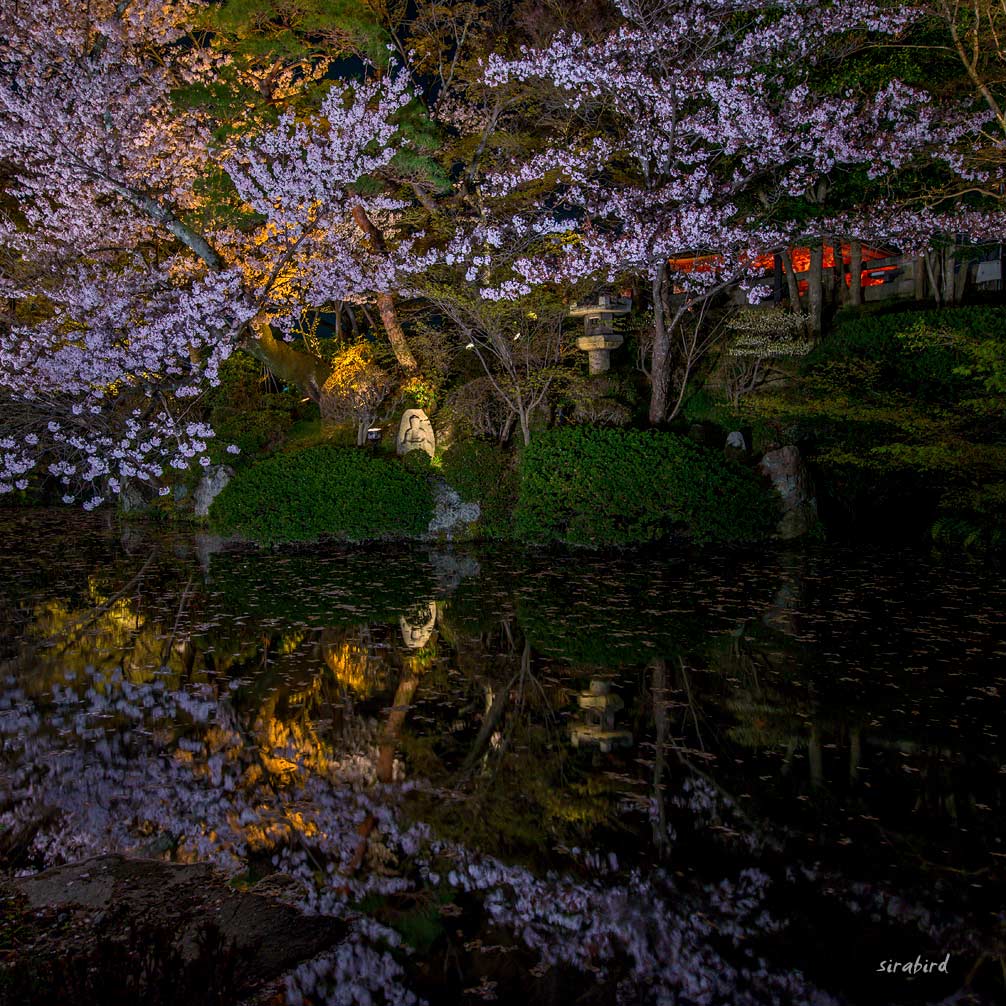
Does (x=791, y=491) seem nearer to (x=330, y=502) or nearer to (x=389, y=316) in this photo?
(x=330, y=502)

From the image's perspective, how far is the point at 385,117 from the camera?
1583 centimetres

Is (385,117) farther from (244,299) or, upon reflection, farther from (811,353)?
(811,353)

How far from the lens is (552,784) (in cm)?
550

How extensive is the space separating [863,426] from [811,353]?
2.16m

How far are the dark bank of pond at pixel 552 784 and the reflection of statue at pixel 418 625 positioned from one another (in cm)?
6

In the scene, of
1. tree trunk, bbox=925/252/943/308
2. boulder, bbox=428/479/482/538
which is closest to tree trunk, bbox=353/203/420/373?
boulder, bbox=428/479/482/538

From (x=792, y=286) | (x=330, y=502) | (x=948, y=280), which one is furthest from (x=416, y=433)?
(x=948, y=280)

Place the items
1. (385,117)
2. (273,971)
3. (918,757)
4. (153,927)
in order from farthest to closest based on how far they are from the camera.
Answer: (385,117)
(918,757)
(153,927)
(273,971)

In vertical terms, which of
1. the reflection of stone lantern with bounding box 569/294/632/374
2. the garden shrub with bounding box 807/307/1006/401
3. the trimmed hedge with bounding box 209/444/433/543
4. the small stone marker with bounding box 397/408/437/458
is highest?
the reflection of stone lantern with bounding box 569/294/632/374

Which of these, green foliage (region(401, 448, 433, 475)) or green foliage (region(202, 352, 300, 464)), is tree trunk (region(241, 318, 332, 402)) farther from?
green foliage (region(401, 448, 433, 475))

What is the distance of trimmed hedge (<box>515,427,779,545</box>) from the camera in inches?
575

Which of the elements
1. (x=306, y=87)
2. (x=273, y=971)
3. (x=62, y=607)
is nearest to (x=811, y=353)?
(x=306, y=87)

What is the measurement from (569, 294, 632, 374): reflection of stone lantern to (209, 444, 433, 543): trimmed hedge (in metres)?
4.45

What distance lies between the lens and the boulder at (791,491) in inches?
610
